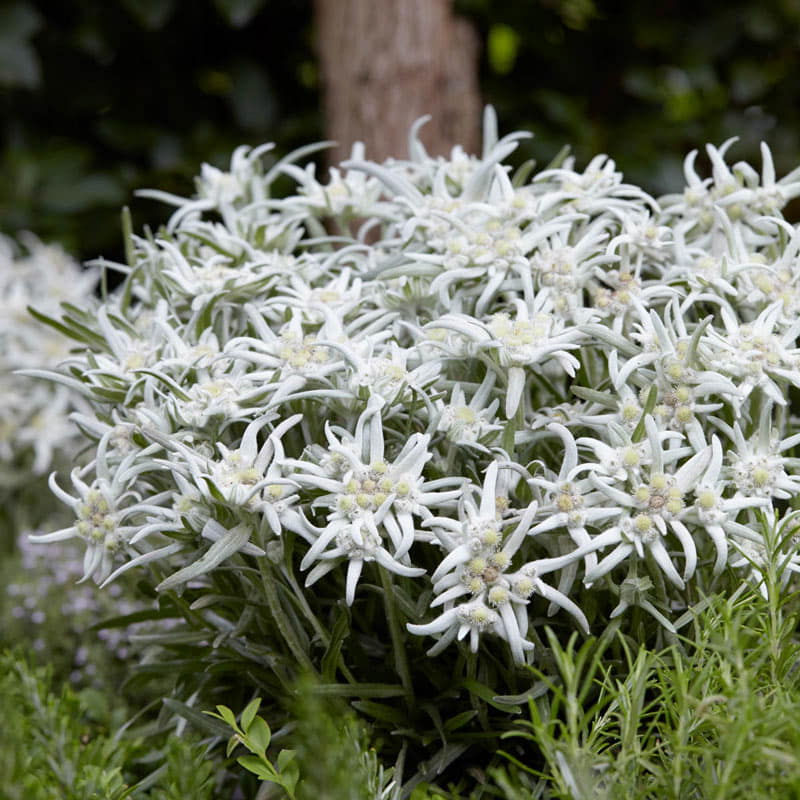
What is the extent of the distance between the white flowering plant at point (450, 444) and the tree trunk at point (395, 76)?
0.99 metres

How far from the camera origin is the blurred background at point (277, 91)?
105 inches

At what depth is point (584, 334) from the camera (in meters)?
1.07

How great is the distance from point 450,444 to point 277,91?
83.5 inches

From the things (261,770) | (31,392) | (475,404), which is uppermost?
(475,404)

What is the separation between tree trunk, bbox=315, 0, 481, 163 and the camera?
2.22 meters

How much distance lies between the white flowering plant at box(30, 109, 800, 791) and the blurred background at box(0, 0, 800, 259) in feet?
4.89

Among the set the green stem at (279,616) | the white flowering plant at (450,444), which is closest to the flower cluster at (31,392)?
the white flowering plant at (450,444)

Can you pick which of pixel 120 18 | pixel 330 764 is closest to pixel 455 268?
pixel 330 764

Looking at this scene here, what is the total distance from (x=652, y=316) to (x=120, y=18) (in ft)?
7.18

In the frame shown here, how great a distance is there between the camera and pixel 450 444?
1.07 metres

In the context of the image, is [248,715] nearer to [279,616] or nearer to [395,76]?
[279,616]

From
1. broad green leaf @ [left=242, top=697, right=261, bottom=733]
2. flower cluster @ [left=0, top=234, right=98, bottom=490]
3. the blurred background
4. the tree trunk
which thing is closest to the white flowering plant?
broad green leaf @ [left=242, top=697, right=261, bottom=733]

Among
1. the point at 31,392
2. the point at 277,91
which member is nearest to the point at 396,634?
the point at 31,392

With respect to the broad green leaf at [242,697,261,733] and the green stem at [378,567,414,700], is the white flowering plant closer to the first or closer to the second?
the green stem at [378,567,414,700]
